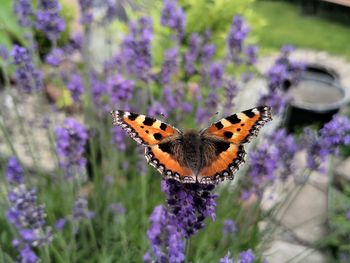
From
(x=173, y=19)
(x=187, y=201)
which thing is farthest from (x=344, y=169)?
(x=187, y=201)

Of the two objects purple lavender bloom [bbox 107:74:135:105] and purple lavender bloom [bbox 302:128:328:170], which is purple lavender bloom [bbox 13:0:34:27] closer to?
purple lavender bloom [bbox 107:74:135:105]

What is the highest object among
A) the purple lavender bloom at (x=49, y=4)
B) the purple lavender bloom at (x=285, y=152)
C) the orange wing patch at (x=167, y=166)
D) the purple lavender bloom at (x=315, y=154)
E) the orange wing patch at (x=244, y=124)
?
the purple lavender bloom at (x=49, y=4)

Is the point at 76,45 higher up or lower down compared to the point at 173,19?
lower down

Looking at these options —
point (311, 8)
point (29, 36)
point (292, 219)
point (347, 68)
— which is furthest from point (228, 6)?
point (311, 8)

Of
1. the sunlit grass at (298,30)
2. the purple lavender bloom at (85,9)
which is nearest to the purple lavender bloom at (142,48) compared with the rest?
the purple lavender bloom at (85,9)

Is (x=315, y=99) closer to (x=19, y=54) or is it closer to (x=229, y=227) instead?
(x=229, y=227)

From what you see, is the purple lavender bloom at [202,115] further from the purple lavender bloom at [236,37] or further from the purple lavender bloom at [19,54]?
the purple lavender bloom at [19,54]
